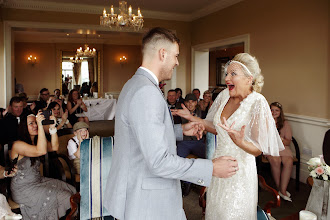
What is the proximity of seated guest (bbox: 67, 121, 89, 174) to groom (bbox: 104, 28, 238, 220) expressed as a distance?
240 centimetres

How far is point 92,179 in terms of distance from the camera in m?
2.42

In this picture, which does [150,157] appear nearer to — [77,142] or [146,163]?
[146,163]

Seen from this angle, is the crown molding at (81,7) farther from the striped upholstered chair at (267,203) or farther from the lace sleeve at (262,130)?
the lace sleeve at (262,130)

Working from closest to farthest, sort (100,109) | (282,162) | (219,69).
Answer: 1. (282,162)
2. (100,109)
3. (219,69)

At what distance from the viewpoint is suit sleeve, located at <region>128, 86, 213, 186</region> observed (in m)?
1.30

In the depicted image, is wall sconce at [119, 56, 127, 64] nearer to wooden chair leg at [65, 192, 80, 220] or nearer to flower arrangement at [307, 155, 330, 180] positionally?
wooden chair leg at [65, 192, 80, 220]

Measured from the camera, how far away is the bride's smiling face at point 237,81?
222cm

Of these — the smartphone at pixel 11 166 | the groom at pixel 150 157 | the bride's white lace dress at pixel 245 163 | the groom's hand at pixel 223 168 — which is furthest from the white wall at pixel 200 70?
the groom's hand at pixel 223 168

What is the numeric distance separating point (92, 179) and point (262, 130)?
1.38 meters

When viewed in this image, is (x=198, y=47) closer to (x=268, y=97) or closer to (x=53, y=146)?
(x=268, y=97)

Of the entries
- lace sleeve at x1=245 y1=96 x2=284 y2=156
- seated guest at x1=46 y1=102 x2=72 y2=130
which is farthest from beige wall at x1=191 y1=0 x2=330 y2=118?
seated guest at x1=46 y1=102 x2=72 y2=130

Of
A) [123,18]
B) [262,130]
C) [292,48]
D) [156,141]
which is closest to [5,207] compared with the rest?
[156,141]

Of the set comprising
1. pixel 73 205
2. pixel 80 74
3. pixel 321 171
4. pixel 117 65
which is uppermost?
pixel 117 65

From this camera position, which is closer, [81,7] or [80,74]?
[81,7]
